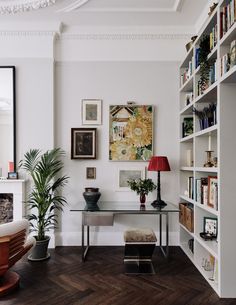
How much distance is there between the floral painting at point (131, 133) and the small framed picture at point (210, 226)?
1.31 meters

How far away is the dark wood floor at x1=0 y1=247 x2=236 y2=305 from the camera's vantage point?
2.36 m

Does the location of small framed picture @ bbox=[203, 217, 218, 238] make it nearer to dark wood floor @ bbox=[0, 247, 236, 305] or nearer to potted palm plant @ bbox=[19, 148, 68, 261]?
dark wood floor @ bbox=[0, 247, 236, 305]

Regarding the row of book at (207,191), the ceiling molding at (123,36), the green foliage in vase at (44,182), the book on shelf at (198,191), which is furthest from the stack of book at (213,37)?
the green foliage in vase at (44,182)

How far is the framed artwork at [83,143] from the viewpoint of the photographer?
3.88 meters

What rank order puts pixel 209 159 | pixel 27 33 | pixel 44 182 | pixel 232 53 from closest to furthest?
pixel 232 53 < pixel 209 159 < pixel 44 182 < pixel 27 33

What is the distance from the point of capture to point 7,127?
12.5ft

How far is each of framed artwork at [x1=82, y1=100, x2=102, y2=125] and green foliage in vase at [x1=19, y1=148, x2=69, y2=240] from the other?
0.64 metres

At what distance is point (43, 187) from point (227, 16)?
9.33 feet

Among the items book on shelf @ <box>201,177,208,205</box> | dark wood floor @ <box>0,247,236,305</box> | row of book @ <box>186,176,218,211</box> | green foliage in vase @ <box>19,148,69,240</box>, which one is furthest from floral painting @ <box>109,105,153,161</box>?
dark wood floor @ <box>0,247,236,305</box>

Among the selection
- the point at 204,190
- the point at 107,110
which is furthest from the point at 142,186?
the point at 107,110

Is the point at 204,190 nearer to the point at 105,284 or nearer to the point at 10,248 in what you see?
the point at 105,284

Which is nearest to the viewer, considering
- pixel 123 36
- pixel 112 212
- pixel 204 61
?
pixel 204 61

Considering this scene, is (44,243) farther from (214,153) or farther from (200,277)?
(214,153)

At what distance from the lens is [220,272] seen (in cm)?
238
